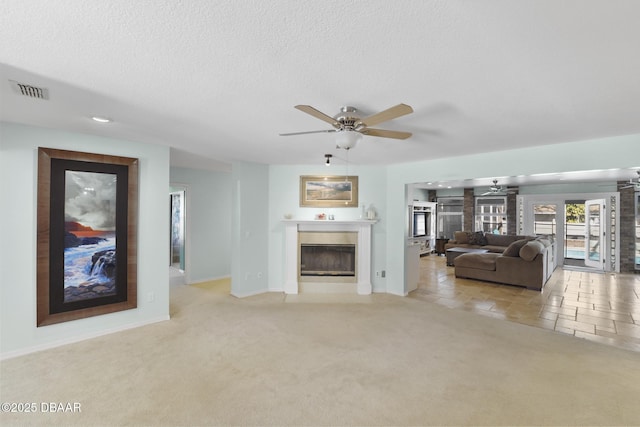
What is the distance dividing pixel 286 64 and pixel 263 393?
2.39 meters

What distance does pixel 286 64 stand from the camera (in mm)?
1678

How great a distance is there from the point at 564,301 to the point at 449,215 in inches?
234

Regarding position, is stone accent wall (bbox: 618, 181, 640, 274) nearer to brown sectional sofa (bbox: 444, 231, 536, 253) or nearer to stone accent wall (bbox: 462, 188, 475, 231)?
brown sectional sofa (bbox: 444, 231, 536, 253)

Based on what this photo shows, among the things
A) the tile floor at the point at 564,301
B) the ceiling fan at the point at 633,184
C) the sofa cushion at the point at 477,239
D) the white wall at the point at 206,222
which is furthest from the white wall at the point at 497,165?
the ceiling fan at the point at 633,184

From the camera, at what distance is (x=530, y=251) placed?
5395 millimetres

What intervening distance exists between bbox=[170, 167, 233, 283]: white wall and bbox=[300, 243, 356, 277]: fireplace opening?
6.66 ft

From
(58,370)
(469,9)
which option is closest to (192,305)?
(58,370)

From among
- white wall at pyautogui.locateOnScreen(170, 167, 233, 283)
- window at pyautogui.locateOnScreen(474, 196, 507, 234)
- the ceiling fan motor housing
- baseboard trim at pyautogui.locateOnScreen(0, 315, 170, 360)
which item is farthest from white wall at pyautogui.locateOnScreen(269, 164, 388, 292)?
window at pyautogui.locateOnScreen(474, 196, 507, 234)

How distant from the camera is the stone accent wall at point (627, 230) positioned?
22.8 ft

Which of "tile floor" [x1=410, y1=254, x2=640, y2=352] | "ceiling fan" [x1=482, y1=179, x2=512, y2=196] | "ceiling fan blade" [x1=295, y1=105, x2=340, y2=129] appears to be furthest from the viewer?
"ceiling fan" [x1=482, y1=179, x2=512, y2=196]

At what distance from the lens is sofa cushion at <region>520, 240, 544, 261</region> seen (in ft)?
17.6

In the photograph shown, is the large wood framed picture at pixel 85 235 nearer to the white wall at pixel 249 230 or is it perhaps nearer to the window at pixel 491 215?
the white wall at pixel 249 230

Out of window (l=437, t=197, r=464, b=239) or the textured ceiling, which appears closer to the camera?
the textured ceiling

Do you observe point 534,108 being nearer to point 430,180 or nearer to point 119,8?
point 430,180
